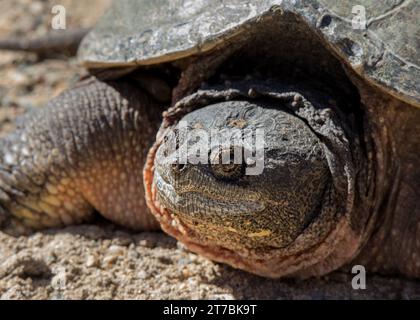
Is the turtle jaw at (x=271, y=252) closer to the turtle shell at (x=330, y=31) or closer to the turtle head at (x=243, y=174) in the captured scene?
the turtle head at (x=243, y=174)

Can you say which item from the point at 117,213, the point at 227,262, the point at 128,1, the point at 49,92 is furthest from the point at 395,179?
the point at 49,92

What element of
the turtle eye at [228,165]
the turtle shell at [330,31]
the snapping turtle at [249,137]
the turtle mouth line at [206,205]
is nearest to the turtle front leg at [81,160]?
the snapping turtle at [249,137]

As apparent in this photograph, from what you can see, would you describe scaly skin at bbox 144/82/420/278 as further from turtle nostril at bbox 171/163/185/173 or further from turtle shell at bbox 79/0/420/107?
turtle shell at bbox 79/0/420/107

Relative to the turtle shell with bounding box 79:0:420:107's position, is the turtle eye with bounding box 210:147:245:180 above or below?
below

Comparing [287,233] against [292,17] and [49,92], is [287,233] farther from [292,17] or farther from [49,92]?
[49,92]

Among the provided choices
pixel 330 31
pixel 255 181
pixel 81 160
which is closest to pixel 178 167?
pixel 255 181

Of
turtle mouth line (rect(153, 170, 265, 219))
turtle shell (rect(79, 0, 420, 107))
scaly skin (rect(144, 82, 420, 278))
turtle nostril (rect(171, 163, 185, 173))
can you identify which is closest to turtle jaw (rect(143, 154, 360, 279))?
scaly skin (rect(144, 82, 420, 278))
